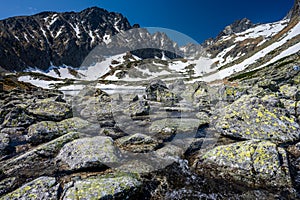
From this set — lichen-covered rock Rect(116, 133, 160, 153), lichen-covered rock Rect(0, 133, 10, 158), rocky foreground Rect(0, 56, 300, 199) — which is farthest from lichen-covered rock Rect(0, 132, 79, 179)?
lichen-covered rock Rect(116, 133, 160, 153)

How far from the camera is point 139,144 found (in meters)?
9.30

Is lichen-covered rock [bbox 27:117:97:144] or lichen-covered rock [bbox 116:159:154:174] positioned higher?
lichen-covered rock [bbox 27:117:97:144]

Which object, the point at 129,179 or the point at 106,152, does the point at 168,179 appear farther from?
the point at 106,152

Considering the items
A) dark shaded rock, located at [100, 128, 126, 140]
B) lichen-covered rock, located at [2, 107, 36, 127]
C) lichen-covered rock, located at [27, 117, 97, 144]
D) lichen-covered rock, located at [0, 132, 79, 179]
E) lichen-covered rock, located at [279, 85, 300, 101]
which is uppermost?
lichen-covered rock, located at [279, 85, 300, 101]

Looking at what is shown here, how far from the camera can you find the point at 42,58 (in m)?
189

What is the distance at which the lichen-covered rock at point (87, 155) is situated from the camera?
710cm

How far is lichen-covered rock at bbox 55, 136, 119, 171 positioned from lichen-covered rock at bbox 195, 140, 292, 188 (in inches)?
154

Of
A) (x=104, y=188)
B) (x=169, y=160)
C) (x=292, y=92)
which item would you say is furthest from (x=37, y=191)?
(x=292, y=92)

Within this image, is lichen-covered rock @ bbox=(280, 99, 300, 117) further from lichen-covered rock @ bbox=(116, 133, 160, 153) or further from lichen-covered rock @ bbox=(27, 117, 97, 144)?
lichen-covered rock @ bbox=(27, 117, 97, 144)

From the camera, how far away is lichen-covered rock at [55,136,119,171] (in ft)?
23.3

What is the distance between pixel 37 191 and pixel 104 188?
→ 2283mm

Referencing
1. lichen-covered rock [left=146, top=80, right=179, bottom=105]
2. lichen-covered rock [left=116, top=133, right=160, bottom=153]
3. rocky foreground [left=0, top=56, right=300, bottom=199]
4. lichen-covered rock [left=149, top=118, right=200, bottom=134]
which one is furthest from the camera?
lichen-covered rock [left=146, top=80, right=179, bottom=105]

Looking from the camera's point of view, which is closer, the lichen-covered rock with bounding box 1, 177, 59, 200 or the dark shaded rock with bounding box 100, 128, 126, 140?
the lichen-covered rock with bounding box 1, 177, 59, 200

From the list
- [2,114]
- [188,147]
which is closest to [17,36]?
[2,114]
